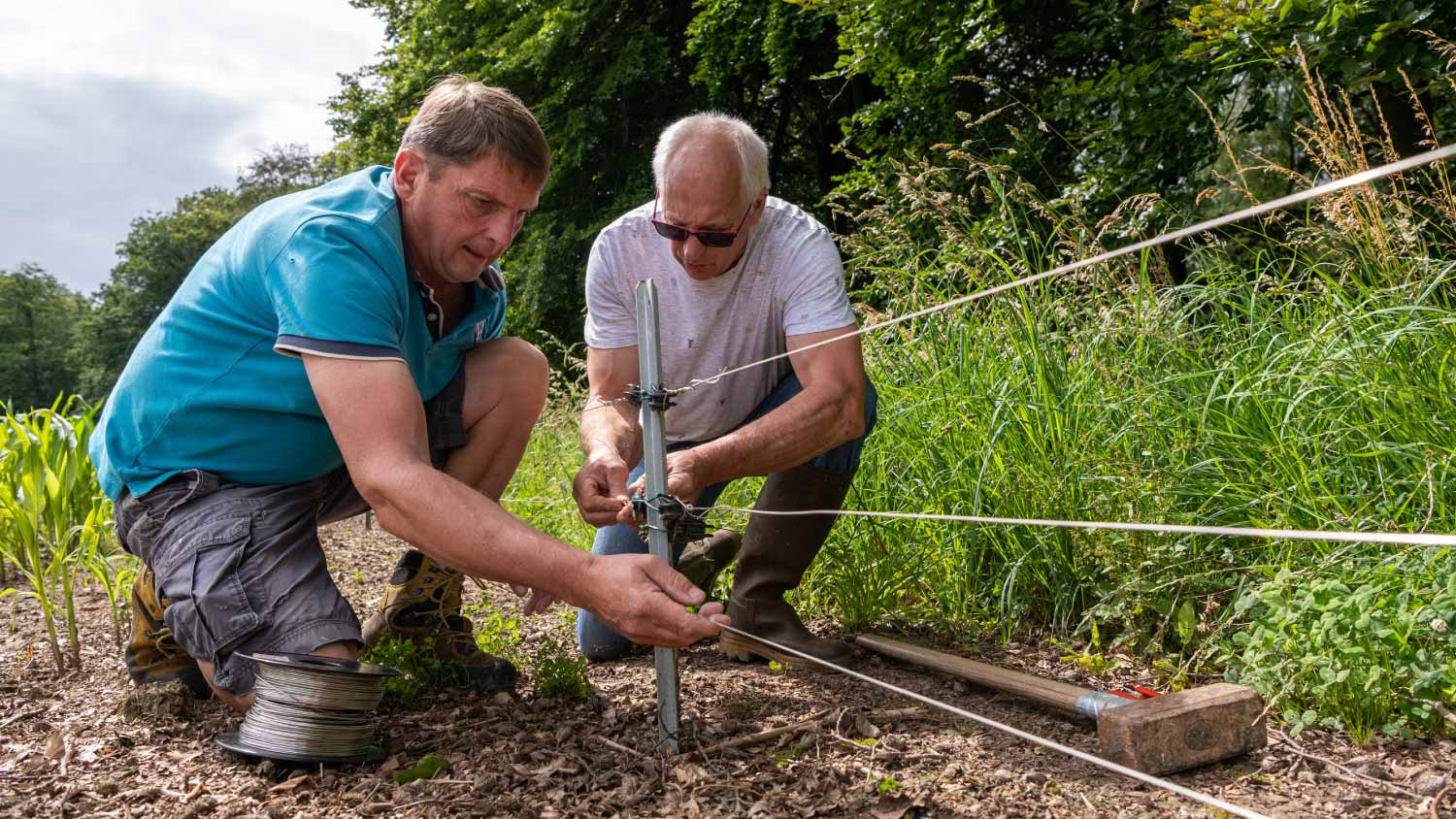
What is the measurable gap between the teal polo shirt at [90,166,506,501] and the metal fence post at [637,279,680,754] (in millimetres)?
510

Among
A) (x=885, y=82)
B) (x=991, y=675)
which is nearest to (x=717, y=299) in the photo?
(x=991, y=675)

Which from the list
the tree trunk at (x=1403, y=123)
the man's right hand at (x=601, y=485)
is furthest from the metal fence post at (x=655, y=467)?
the tree trunk at (x=1403, y=123)

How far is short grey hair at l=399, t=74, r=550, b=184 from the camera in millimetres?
2070

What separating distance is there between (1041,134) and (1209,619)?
6278 mm

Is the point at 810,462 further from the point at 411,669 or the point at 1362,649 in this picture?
the point at 1362,649

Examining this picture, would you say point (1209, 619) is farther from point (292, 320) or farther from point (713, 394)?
point (292, 320)

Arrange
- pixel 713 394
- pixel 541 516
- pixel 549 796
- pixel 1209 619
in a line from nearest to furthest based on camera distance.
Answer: pixel 549 796 < pixel 1209 619 < pixel 713 394 < pixel 541 516

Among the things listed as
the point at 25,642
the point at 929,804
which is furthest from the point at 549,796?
the point at 25,642

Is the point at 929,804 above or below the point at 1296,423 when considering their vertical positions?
below

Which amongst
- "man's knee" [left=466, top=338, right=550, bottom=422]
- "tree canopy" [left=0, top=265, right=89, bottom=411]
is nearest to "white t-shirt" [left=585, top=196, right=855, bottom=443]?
"man's knee" [left=466, top=338, right=550, bottom=422]

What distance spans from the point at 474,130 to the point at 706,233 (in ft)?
2.30

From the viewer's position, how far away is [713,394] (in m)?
2.99

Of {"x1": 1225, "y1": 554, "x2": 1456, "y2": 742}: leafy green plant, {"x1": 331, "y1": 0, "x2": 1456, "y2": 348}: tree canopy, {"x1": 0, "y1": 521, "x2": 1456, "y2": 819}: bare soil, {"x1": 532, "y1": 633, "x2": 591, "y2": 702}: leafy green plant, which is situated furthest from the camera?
{"x1": 331, "y1": 0, "x2": 1456, "y2": 348}: tree canopy

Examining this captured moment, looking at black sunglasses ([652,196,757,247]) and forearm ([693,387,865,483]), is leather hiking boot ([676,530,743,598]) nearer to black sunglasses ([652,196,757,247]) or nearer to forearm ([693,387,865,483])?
forearm ([693,387,865,483])
